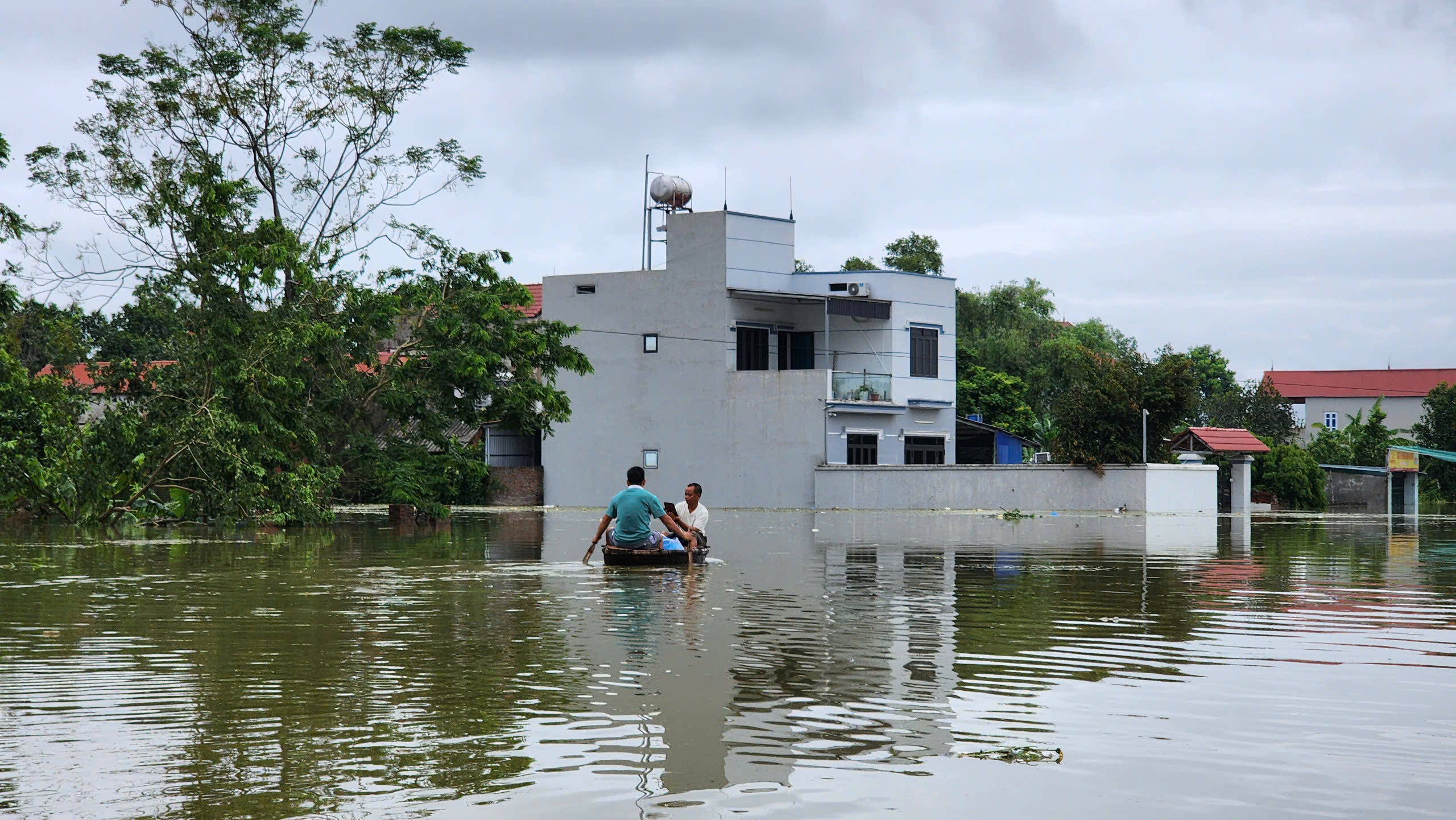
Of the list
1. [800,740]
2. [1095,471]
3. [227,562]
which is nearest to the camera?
[800,740]

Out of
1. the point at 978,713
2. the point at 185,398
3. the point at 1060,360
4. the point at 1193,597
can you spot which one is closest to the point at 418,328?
the point at 185,398

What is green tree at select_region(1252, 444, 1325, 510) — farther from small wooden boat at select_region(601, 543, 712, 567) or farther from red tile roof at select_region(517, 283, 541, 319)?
small wooden boat at select_region(601, 543, 712, 567)

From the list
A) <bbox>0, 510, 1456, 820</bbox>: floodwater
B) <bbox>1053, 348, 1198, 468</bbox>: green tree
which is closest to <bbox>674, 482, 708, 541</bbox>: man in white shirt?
<bbox>0, 510, 1456, 820</bbox>: floodwater

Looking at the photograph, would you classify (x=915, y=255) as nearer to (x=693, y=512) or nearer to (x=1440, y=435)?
(x=1440, y=435)

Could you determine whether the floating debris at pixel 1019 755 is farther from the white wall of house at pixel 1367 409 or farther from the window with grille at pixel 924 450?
the white wall of house at pixel 1367 409

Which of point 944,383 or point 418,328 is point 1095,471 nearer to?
point 944,383

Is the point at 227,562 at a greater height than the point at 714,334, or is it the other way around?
the point at 714,334

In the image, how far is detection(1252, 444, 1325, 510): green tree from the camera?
186 ft

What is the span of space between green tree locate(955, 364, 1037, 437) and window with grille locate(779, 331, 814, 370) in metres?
12.2

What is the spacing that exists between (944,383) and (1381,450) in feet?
89.2

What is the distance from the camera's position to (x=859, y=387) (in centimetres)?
5266

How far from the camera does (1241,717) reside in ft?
26.3

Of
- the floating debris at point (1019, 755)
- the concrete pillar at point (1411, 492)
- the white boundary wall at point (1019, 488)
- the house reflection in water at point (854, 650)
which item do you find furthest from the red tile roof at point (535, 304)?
the floating debris at point (1019, 755)

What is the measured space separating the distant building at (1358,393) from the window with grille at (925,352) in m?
48.0
